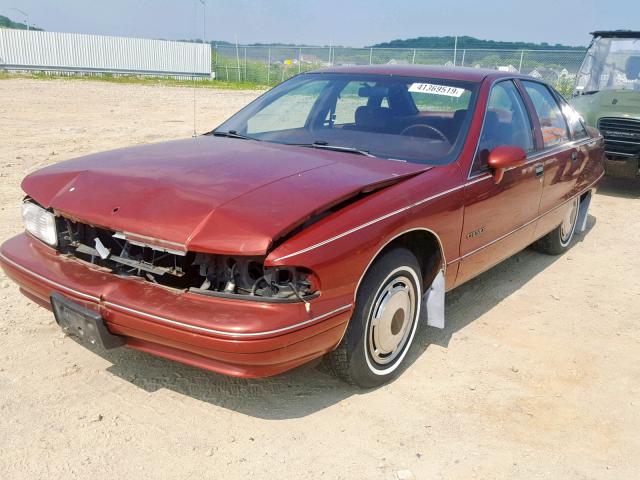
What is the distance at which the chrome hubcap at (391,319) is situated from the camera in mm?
3033

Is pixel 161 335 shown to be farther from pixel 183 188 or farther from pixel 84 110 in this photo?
pixel 84 110

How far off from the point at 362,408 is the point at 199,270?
108cm

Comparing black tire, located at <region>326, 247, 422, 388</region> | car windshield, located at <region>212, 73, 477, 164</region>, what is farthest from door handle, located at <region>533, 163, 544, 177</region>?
black tire, located at <region>326, 247, 422, 388</region>

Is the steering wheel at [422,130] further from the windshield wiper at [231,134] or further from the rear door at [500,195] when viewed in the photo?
the windshield wiper at [231,134]

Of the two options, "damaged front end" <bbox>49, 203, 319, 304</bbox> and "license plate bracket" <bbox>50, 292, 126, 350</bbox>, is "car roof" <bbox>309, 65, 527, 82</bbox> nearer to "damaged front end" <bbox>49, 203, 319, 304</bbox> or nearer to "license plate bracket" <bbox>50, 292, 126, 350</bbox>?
"damaged front end" <bbox>49, 203, 319, 304</bbox>

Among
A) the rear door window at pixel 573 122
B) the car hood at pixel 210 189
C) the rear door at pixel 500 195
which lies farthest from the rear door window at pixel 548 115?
the car hood at pixel 210 189

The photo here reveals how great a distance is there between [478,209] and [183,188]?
180cm

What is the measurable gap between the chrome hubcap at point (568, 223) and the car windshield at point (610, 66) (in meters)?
4.25

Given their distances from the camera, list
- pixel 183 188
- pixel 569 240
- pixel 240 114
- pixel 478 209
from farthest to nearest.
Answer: pixel 569 240 < pixel 240 114 < pixel 478 209 < pixel 183 188

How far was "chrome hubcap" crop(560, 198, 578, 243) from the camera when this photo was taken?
18.1 feet

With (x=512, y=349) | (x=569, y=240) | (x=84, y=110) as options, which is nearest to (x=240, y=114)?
(x=512, y=349)

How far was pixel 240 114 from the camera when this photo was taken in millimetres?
4480

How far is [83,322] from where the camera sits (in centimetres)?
270

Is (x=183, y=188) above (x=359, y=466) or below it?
above
